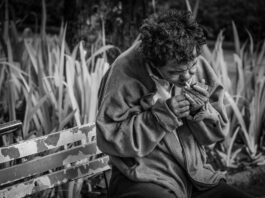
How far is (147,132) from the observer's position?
1.86m

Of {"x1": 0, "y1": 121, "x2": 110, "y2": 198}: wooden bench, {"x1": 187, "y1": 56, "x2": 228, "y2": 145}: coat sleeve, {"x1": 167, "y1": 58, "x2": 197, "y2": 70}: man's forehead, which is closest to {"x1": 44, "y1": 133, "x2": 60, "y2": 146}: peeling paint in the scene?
{"x1": 0, "y1": 121, "x2": 110, "y2": 198}: wooden bench

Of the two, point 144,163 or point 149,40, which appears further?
point 144,163

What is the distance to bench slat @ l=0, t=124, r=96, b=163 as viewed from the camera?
2232 mm

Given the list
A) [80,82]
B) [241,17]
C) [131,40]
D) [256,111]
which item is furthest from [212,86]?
[241,17]

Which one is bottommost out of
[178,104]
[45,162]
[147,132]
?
[45,162]

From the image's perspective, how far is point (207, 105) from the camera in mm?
1949

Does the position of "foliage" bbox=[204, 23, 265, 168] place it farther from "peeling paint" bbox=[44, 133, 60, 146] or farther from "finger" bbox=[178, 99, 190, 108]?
"finger" bbox=[178, 99, 190, 108]

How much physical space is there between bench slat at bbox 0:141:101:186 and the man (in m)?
0.49

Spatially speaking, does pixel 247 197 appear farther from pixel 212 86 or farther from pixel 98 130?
pixel 98 130

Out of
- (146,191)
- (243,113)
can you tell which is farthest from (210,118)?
(243,113)

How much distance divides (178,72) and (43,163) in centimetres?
92

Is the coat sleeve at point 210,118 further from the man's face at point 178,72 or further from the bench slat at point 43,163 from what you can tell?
the bench slat at point 43,163

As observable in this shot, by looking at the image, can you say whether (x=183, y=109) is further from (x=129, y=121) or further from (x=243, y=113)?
(x=243, y=113)

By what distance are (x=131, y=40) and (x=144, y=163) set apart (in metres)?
2.64
